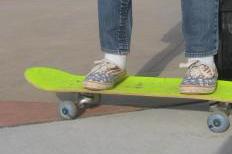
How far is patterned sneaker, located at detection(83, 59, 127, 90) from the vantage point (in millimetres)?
3273

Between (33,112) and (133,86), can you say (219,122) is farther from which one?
(33,112)

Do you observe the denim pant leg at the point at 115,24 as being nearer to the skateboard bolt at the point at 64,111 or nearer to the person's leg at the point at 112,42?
the person's leg at the point at 112,42

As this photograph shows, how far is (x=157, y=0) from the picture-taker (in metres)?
8.14

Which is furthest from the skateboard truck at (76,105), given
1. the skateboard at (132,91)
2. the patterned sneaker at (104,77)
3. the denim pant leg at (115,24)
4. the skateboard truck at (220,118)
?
the skateboard truck at (220,118)

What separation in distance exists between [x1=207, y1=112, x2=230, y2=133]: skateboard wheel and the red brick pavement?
24.0 inches

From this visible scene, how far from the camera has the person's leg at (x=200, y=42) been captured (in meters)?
3.10

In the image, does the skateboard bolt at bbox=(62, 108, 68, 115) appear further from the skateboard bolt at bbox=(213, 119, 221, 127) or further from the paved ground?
the skateboard bolt at bbox=(213, 119, 221, 127)

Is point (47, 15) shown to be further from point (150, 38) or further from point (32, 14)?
point (150, 38)

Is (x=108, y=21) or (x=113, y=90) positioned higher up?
(x=108, y=21)

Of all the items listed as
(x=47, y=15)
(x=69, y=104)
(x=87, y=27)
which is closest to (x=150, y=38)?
(x=87, y=27)

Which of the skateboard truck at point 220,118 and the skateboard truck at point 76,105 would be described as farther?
the skateboard truck at point 76,105

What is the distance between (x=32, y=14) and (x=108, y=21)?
13.4ft

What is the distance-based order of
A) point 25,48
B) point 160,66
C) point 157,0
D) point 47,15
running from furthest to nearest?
1. point 157,0
2. point 47,15
3. point 25,48
4. point 160,66

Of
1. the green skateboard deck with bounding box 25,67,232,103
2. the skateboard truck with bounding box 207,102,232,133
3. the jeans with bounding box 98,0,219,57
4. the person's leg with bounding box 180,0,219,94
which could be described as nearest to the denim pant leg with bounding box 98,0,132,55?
the jeans with bounding box 98,0,219,57
